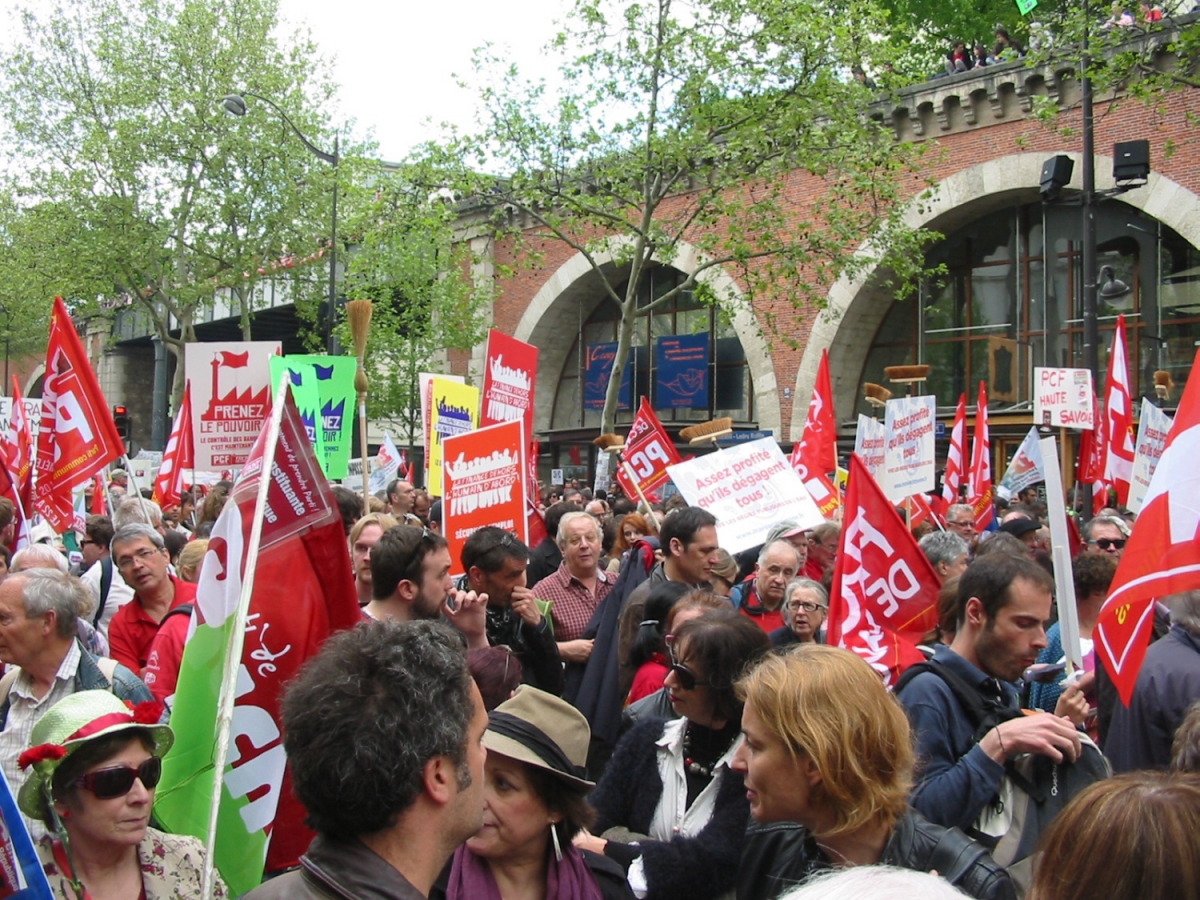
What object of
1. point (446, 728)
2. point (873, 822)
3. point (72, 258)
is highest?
point (72, 258)

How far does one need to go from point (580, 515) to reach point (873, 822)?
3960 millimetres

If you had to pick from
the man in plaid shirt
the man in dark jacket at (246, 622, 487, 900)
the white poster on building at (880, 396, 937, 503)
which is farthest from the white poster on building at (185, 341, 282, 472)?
the man in dark jacket at (246, 622, 487, 900)

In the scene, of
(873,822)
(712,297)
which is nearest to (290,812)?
(873,822)

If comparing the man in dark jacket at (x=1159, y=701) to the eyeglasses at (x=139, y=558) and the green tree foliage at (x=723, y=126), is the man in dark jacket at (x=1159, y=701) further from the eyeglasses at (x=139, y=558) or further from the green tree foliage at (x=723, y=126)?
the green tree foliage at (x=723, y=126)

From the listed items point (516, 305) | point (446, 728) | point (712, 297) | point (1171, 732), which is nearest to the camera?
point (446, 728)

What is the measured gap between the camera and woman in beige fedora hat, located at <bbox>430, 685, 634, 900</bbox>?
2.70 meters

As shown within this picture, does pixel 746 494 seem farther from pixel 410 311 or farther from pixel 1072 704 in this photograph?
pixel 410 311

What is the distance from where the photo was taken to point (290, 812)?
3.20 m

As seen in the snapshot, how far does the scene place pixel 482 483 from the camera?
6.62 meters

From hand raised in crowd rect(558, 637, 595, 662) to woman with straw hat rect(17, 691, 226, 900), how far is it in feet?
9.28

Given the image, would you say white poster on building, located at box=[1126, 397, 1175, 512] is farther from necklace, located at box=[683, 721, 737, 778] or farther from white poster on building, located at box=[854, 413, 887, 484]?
necklace, located at box=[683, 721, 737, 778]

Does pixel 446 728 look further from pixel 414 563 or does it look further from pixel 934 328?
pixel 934 328

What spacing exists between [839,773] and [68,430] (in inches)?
265

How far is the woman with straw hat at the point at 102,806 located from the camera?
279 centimetres
